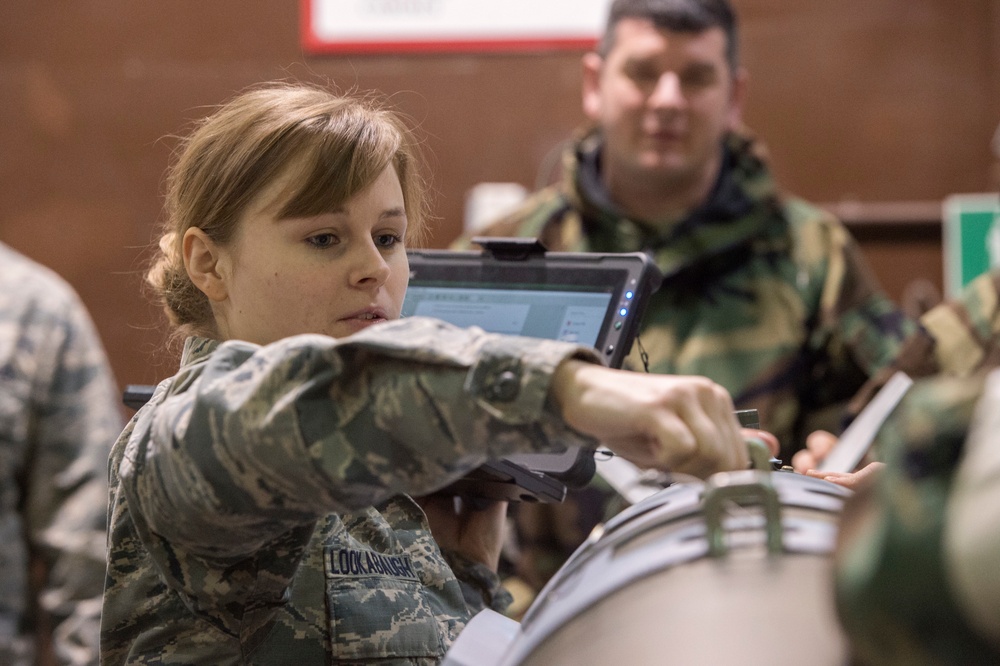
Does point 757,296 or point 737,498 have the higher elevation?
point 737,498

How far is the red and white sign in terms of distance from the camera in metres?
2.56

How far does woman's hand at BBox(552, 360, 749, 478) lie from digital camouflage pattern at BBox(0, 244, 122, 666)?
4.80 feet

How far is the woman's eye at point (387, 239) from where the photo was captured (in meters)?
0.96

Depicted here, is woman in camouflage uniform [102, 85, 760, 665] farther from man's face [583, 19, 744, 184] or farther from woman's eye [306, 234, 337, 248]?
man's face [583, 19, 744, 184]

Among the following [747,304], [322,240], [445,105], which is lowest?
[747,304]

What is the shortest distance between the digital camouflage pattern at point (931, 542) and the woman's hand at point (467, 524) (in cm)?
77

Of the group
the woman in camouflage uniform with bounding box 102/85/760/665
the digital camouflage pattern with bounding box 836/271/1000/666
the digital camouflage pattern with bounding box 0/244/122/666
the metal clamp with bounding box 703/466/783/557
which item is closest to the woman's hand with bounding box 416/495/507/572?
the woman in camouflage uniform with bounding box 102/85/760/665

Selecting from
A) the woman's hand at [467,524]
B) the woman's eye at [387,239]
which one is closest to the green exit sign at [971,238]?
the woman's hand at [467,524]

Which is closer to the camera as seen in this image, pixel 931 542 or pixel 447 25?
pixel 931 542

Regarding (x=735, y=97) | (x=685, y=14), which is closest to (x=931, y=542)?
(x=685, y=14)

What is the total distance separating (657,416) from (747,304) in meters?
1.46

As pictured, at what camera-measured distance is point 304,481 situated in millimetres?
687

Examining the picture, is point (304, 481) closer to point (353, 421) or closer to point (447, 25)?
point (353, 421)

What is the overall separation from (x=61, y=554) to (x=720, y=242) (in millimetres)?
1156
